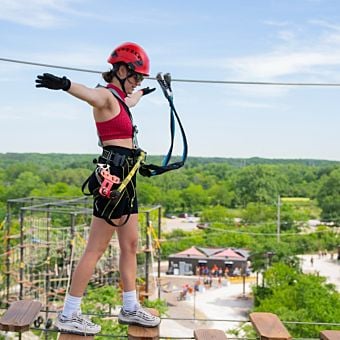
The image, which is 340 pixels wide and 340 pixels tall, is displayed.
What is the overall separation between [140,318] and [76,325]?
0.22 metres

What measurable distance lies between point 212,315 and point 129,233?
44.1 feet

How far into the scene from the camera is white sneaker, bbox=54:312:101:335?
1.92 meters

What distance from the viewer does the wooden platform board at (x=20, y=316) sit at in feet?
6.09

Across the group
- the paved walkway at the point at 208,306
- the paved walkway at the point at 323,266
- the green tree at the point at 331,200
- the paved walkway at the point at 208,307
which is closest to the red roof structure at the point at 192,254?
the paved walkway at the point at 208,306

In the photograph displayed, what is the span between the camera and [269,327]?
1944 millimetres

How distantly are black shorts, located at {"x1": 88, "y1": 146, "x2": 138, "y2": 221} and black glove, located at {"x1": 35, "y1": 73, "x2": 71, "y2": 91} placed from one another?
1.10 ft

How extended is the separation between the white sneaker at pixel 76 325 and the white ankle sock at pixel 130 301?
0.14 m

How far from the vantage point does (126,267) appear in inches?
81.0

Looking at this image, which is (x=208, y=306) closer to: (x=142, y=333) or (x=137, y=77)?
(x=142, y=333)

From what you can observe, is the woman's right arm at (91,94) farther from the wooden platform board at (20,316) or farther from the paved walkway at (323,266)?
the paved walkway at (323,266)

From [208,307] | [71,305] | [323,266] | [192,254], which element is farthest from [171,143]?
[323,266]

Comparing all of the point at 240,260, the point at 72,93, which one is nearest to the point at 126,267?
the point at 72,93

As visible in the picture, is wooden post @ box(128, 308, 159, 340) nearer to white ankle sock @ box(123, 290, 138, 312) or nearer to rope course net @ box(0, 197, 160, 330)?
white ankle sock @ box(123, 290, 138, 312)

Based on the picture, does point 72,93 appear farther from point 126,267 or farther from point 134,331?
Result: point 134,331
